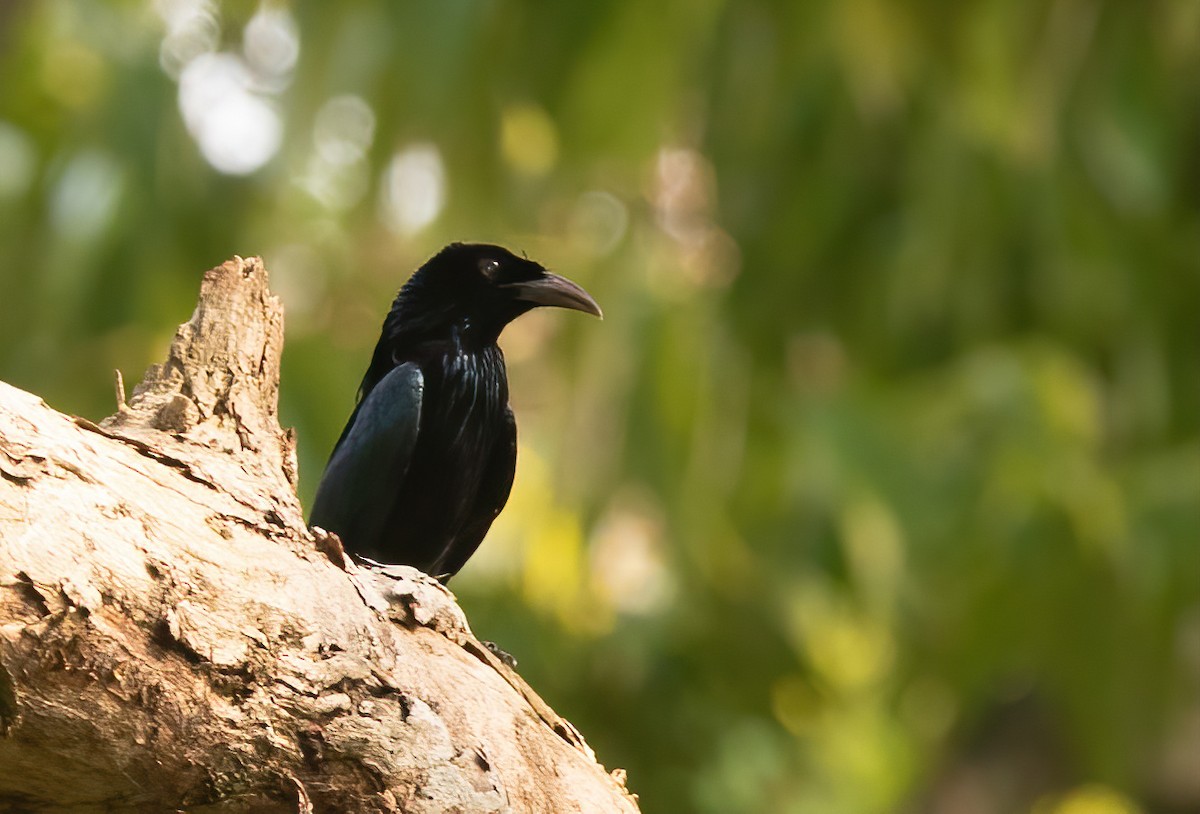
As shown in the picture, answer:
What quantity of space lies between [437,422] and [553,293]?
57 cm

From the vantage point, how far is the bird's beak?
4.96m

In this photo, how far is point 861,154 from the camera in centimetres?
1411

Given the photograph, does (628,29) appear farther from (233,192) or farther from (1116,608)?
(1116,608)

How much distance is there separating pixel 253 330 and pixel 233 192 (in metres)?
9.56

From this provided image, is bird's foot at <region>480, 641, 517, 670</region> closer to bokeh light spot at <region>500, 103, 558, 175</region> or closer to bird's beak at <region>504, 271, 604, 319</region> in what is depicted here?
bird's beak at <region>504, 271, 604, 319</region>

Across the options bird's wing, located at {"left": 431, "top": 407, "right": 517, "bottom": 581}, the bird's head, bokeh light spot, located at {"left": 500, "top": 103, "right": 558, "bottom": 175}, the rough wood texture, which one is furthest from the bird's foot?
bokeh light spot, located at {"left": 500, "top": 103, "right": 558, "bottom": 175}

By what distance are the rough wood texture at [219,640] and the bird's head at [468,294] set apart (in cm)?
167

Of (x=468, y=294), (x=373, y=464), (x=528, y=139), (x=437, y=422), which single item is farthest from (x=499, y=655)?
(x=528, y=139)

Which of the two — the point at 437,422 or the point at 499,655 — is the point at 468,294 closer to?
the point at 437,422

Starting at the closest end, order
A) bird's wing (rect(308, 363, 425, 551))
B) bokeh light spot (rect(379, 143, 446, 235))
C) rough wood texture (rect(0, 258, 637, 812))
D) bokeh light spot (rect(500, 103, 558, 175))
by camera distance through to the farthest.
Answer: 1. rough wood texture (rect(0, 258, 637, 812))
2. bird's wing (rect(308, 363, 425, 551))
3. bokeh light spot (rect(379, 143, 446, 235))
4. bokeh light spot (rect(500, 103, 558, 175))

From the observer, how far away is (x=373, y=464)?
4.67 m

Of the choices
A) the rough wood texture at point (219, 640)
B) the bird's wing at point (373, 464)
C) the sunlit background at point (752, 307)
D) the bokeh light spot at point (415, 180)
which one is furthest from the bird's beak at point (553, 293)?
the bokeh light spot at point (415, 180)

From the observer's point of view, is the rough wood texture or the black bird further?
the black bird

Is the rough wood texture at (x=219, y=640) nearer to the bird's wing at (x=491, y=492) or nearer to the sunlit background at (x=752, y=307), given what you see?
the bird's wing at (x=491, y=492)
